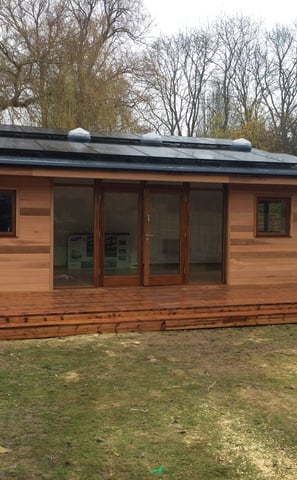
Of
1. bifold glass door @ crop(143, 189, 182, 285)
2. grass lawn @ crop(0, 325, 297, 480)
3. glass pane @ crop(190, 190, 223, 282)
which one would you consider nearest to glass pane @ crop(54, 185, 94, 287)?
bifold glass door @ crop(143, 189, 182, 285)

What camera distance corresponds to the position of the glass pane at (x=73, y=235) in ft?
24.2

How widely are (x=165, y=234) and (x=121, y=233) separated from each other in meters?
0.72

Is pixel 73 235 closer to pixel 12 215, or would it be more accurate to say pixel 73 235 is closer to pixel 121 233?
pixel 121 233

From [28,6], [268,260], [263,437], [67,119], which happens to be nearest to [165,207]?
[268,260]

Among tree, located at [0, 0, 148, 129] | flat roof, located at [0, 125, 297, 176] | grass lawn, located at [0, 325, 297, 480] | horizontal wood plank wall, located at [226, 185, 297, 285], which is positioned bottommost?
grass lawn, located at [0, 325, 297, 480]

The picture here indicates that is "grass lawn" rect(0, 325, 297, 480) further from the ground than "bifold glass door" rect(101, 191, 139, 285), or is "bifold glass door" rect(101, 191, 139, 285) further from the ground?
"bifold glass door" rect(101, 191, 139, 285)

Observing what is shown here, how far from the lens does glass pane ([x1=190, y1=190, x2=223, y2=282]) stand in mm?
8086

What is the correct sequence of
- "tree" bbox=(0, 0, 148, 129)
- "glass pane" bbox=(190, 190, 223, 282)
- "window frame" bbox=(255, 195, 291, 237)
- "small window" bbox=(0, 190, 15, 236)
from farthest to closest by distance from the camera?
"tree" bbox=(0, 0, 148, 129)
"window frame" bbox=(255, 195, 291, 237)
"glass pane" bbox=(190, 190, 223, 282)
"small window" bbox=(0, 190, 15, 236)

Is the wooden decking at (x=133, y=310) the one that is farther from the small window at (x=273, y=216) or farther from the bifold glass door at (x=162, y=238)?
the small window at (x=273, y=216)

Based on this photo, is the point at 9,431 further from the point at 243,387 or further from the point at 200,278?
the point at 200,278

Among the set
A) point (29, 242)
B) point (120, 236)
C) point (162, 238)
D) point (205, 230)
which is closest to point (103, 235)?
point (120, 236)

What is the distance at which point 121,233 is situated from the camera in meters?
7.74

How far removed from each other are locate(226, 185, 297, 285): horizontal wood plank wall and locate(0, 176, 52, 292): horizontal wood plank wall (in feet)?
9.70

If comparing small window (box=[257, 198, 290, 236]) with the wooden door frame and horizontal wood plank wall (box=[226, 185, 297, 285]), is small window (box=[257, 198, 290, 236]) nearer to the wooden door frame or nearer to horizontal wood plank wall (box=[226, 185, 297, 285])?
horizontal wood plank wall (box=[226, 185, 297, 285])
